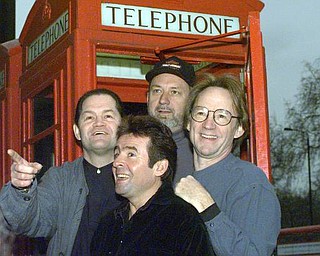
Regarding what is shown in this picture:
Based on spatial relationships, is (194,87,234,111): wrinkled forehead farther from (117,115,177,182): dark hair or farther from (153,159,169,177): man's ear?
(153,159,169,177): man's ear

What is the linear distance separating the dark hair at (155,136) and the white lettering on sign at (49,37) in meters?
1.29

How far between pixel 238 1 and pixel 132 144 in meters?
1.78

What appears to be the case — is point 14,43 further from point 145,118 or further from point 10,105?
point 145,118

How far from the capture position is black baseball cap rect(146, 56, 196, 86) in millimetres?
4043

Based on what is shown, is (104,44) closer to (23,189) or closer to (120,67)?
(120,67)

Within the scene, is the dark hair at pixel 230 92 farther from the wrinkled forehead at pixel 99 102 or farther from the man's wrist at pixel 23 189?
the man's wrist at pixel 23 189

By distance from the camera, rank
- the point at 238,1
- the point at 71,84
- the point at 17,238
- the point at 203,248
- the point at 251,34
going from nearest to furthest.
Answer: the point at 203,248 → the point at 251,34 → the point at 71,84 → the point at 238,1 → the point at 17,238

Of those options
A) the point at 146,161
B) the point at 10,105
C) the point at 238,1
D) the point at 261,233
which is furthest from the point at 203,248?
the point at 10,105

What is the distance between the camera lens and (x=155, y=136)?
3.09 metres

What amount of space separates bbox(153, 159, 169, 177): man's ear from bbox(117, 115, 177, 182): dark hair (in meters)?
0.01

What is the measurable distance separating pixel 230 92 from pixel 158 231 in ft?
2.34

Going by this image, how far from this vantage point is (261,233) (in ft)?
9.40

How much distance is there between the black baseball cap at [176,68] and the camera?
13.3ft

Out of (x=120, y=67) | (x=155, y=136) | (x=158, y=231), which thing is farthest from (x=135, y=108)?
(x=158, y=231)
